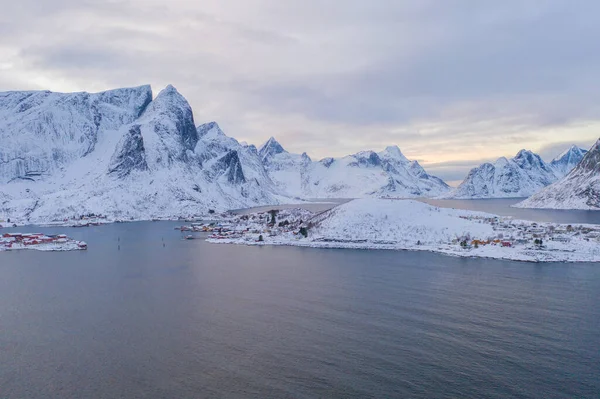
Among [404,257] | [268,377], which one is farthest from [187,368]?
[404,257]

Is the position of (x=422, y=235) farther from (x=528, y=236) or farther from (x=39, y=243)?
(x=39, y=243)

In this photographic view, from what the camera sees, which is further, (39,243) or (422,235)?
(39,243)

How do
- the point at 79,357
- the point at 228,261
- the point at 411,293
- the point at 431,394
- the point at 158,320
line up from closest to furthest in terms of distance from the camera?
the point at 431,394, the point at 79,357, the point at 158,320, the point at 411,293, the point at 228,261

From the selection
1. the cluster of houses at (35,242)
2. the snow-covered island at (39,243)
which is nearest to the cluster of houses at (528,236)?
the snow-covered island at (39,243)

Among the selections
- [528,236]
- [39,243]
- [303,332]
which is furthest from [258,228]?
[303,332]

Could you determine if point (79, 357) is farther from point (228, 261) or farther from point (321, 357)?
point (228, 261)

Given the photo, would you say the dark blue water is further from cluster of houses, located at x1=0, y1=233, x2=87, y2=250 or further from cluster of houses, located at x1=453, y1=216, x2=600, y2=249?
cluster of houses, located at x1=0, y1=233, x2=87, y2=250

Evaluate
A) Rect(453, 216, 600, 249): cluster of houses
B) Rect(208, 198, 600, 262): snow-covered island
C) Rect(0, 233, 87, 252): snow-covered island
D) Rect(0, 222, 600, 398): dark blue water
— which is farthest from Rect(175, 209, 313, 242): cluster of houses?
Rect(0, 222, 600, 398): dark blue water
